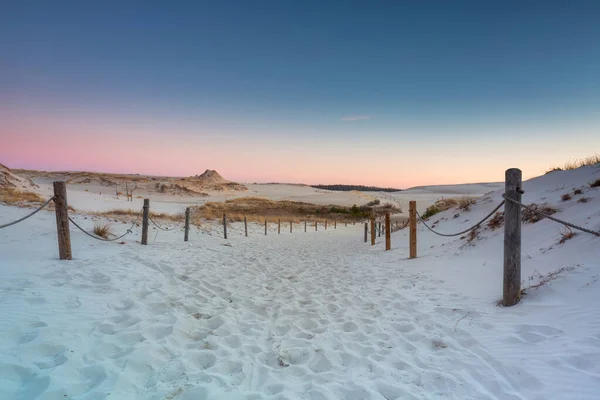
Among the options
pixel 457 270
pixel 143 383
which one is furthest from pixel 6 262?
pixel 457 270

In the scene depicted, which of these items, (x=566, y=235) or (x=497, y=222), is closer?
(x=566, y=235)

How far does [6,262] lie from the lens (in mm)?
5551

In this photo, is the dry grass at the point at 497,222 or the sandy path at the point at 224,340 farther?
the dry grass at the point at 497,222

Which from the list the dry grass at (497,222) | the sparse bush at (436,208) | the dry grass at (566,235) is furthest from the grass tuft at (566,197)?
the sparse bush at (436,208)

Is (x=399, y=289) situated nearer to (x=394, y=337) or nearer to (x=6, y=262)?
(x=394, y=337)

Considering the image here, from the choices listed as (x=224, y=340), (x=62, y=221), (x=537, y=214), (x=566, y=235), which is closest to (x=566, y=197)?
(x=537, y=214)

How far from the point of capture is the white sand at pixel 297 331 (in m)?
2.66

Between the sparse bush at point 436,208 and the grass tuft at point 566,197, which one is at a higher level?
the grass tuft at point 566,197

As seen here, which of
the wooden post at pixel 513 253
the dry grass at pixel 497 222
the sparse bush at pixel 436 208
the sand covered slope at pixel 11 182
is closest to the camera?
the wooden post at pixel 513 253

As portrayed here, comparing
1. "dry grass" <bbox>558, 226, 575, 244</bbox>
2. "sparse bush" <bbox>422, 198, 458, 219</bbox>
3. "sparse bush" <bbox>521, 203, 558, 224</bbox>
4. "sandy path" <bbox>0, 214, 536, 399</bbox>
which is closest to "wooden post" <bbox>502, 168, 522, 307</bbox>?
"sandy path" <bbox>0, 214, 536, 399</bbox>

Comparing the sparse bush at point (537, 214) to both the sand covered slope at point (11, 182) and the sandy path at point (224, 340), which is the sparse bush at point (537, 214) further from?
the sand covered slope at point (11, 182)

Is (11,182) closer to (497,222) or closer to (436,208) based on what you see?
(497,222)

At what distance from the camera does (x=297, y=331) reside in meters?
4.00

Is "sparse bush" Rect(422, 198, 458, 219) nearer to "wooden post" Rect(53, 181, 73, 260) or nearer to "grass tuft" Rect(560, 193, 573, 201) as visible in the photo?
"grass tuft" Rect(560, 193, 573, 201)
